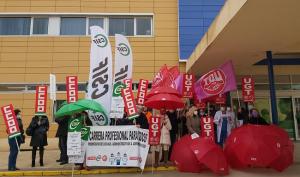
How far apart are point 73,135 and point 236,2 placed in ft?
18.4

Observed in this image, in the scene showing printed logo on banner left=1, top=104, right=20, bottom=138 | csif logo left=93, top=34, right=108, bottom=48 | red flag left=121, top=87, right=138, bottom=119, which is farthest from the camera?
csif logo left=93, top=34, right=108, bottom=48

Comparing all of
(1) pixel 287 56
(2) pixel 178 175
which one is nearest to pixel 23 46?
(2) pixel 178 175

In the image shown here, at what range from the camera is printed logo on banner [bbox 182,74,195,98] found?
40.9 feet

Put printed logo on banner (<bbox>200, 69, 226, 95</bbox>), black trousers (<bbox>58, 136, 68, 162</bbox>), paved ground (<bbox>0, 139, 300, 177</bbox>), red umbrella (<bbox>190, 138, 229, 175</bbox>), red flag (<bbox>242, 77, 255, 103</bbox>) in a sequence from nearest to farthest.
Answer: red umbrella (<bbox>190, 138, 229, 175</bbox>) → paved ground (<bbox>0, 139, 300, 177</bbox>) → black trousers (<bbox>58, 136, 68, 162</bbox>) → printed logo on banner (<bbox>200, 69, 226, 95</bbox>) → red flag (<bbox>242, 77, 255, 103</bbox>)

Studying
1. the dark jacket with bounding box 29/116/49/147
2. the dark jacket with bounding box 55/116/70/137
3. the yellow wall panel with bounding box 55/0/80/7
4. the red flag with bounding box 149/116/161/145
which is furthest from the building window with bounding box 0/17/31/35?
the red flag with bounding box 149/116/161/145

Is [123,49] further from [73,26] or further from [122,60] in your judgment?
[73,26]

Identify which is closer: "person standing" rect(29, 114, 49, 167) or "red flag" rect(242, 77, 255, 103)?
"person standing" rect(29, 114, 49, 167)

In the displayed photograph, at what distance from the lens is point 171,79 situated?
1255cm

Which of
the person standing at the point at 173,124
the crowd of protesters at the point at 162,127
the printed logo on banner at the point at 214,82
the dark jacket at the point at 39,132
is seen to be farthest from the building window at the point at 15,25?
the printed logo on banner at the point at 214,82

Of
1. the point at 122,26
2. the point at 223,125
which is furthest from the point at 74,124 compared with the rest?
the point at 122,26

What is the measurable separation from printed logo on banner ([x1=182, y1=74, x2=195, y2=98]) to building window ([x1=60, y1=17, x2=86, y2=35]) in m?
7.60

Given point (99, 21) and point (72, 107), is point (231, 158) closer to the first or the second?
point (72, 107)

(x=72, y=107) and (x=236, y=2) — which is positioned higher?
(x=236, y=2)

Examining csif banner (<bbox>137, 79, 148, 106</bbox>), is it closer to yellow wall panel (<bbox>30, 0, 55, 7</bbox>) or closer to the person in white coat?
the person in white coat
